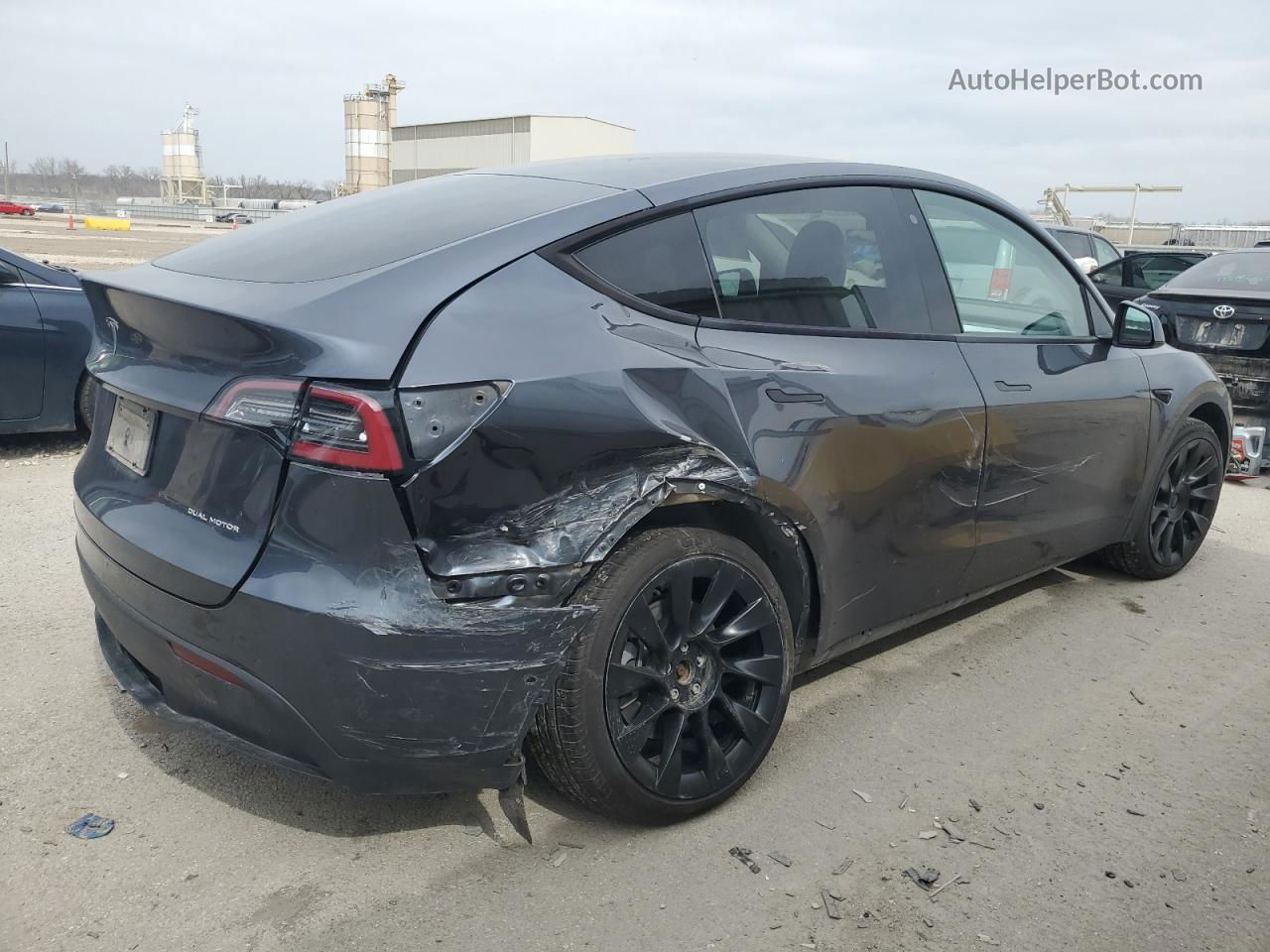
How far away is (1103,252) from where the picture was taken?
14039mm

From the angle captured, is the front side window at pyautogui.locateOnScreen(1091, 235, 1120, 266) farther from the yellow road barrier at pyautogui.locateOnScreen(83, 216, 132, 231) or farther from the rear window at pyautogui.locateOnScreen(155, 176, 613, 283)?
the yellow road barrier at pyautogui.locateOnScreen(83, 216, 132, 231)

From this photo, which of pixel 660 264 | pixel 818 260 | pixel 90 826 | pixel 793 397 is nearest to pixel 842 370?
pixel 793 397

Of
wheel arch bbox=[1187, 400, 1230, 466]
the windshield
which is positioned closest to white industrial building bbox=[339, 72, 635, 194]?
the windshield

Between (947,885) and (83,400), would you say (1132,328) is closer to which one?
(947,885)

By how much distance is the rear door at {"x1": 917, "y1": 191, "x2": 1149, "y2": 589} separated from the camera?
353cm

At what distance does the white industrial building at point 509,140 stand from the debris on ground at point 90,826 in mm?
44152

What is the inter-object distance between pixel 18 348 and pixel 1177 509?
244 inches

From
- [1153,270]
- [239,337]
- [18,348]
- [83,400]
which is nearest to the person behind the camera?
[239,337]

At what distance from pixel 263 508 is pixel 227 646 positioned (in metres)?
0.31

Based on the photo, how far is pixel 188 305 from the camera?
246 cm

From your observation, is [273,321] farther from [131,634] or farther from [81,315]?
[81,315]

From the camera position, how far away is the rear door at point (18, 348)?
613 cm

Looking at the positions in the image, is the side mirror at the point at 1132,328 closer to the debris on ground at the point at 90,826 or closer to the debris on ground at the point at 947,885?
the debris on ground at the point at 947,885

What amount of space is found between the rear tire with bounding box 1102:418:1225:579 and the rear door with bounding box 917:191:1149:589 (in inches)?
12.0
